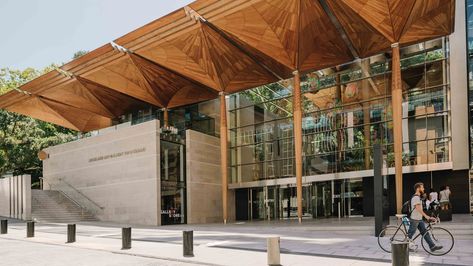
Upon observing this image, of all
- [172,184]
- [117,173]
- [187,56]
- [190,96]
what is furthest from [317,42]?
[117,173]

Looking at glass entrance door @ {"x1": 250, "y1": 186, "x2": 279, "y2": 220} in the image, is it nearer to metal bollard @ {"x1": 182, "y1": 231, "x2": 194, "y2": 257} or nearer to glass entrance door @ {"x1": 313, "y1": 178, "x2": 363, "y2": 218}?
glass entrance door @ {"x1": 313, "y1": 178, "x2": 363, "y2": 218}

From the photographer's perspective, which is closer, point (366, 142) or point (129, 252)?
point (129, 252)

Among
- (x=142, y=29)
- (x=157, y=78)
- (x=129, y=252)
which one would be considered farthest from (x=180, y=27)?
(x=129, y=252)

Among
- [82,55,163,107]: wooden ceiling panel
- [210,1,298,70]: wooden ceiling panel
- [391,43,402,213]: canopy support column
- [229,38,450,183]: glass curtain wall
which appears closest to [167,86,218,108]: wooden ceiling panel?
[82,55,163,107]: wooden ceiling panel

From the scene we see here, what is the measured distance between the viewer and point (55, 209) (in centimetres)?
2933

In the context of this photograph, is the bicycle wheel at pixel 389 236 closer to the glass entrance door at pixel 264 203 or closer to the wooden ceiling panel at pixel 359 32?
the wooden ceiling panel at pixel 359 32

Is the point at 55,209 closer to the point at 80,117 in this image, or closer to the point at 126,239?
the point at 80,117

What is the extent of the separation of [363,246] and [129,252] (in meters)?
6.93

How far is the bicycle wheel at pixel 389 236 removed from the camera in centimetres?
1119

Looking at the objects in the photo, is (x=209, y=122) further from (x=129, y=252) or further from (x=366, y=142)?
Result: (x=129, y=252)

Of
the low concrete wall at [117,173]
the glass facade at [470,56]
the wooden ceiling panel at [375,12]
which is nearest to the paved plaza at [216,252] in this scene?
the low concrete wall at [117,173]

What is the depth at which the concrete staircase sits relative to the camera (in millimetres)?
28094

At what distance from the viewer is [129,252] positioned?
12.4m

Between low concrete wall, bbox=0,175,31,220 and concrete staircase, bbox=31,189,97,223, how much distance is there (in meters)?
0.74
